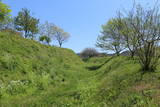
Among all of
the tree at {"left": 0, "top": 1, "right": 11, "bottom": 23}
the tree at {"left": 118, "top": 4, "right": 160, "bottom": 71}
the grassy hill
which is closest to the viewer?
the grassy hill

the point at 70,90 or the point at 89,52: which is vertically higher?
the point at 89,52

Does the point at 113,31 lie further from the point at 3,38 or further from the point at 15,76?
the point at 15,76

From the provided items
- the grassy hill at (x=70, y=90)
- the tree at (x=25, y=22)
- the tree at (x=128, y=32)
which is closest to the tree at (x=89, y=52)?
the tree at (x=25, y=22)

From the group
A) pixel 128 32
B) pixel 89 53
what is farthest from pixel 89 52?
pixel 128 32

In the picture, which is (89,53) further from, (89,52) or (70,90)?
(70,90)

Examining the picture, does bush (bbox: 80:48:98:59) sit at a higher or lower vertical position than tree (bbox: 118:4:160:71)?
higher

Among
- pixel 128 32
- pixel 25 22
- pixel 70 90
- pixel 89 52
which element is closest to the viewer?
pixel 70 90

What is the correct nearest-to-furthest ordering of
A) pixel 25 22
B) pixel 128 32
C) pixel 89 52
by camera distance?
1. pixel 128 32
2. pixel 25 22
3. pixel 89 52

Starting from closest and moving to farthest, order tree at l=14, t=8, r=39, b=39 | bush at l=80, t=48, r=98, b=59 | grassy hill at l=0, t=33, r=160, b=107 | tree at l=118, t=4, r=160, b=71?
grassy hill at l=0, t=33, r=160, b=107, tree at l=118, t=4, r=160, b=71, tree at l=14, t=8, r=39, b=39, bush at l=80, t=48, r=98, b=59

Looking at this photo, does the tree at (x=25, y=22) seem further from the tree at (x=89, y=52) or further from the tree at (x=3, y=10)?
the tree at (x=89, y=52)

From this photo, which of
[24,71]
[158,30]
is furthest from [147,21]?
[24,71]

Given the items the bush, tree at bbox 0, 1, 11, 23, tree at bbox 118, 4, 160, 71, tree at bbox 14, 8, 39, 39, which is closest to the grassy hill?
tree at bbox 118, 4, 160, 71

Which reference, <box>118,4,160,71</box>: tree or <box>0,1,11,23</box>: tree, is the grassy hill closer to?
<box>118,4,160,71</box>: tree

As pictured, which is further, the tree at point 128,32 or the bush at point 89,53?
the bush at point 89,53
